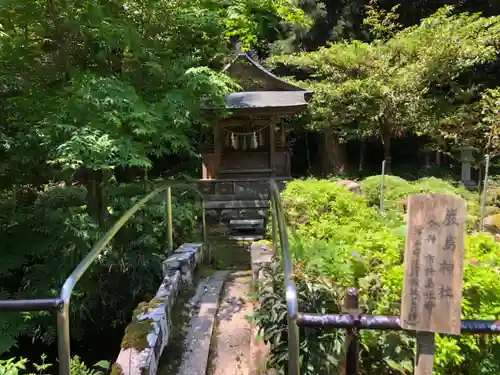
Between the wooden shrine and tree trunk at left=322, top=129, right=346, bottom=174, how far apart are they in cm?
480

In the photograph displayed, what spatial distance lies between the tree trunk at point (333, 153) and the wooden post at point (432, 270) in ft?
49.5

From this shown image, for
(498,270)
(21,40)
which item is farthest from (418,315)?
(21,40)

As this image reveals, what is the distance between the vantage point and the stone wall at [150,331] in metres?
2.43

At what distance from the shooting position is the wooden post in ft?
4.44

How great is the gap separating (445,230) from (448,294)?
226 millimetres

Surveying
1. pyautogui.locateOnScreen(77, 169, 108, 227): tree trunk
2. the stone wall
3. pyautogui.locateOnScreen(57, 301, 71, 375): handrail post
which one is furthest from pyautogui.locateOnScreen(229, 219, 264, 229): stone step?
pyautogui.locateOnScreen(57, 301, 71, 375): handrail post

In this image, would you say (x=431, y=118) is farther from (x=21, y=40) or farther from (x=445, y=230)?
(x=445, y=230)

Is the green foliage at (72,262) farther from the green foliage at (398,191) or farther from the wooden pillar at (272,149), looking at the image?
the wooden pillar at (272,149)

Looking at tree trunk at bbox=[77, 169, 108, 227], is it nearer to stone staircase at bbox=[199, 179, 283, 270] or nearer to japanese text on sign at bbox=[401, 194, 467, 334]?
stone staircase at bbox=[199, 179, 283, 270]

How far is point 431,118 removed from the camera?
43.2 ft

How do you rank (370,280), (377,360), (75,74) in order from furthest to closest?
(75,74) → (370,280) → (377,360)

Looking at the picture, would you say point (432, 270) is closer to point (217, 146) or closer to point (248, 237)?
point (248, 237)

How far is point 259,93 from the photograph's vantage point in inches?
436

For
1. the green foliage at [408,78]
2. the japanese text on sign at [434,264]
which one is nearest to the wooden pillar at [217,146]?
the green foliage at [408,78]
